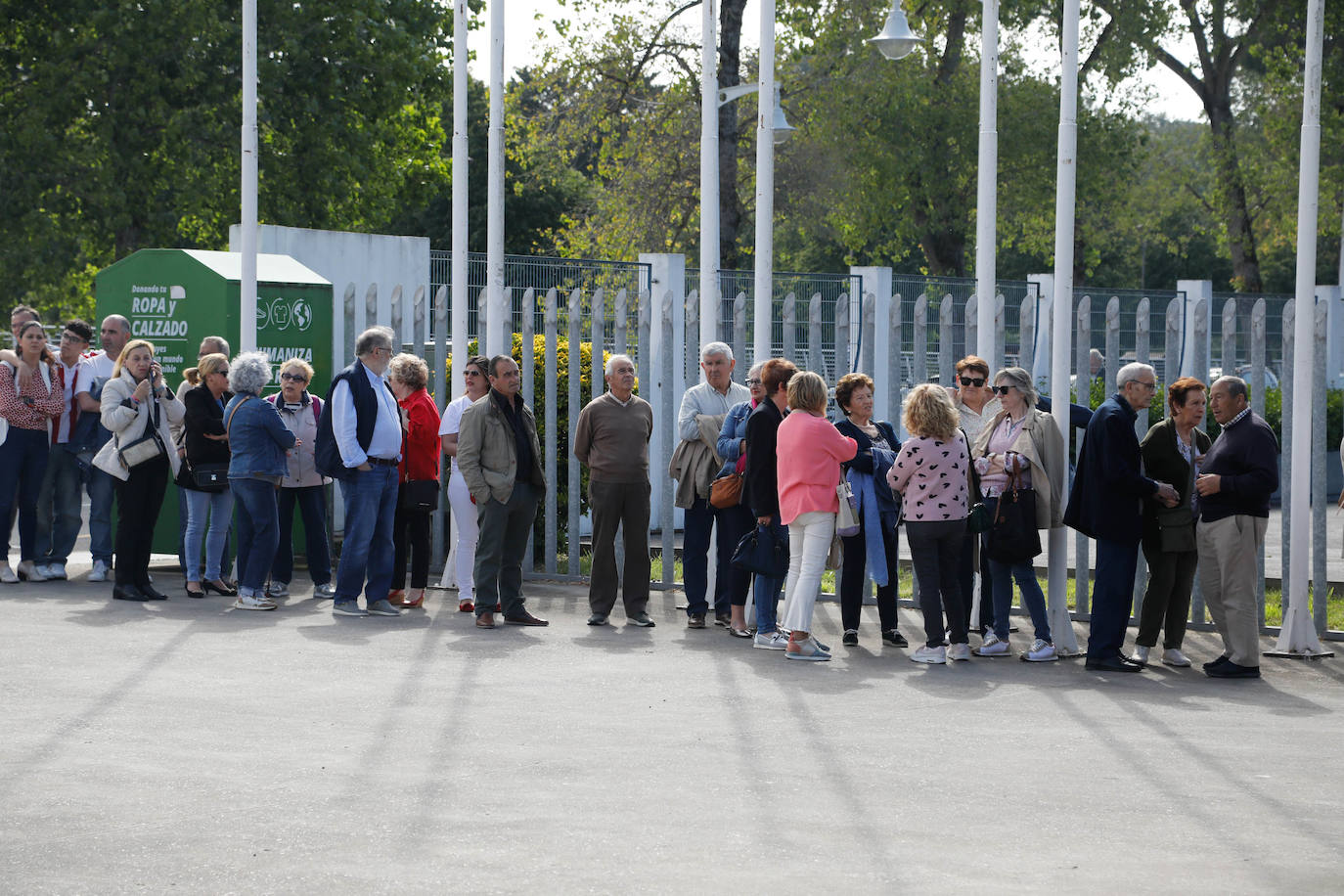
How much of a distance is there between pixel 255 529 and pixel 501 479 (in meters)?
1.80

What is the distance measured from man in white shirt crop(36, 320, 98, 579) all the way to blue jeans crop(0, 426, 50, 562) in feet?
0.38

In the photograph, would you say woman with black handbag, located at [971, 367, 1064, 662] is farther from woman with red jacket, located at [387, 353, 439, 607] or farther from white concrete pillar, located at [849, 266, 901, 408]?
white concrete pillar, located at [849, 266, 901, 408]

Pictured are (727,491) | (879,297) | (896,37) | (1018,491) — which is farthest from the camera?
(879,297)

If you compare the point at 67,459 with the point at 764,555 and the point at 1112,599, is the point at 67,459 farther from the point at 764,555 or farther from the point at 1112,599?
the point at 1112,599

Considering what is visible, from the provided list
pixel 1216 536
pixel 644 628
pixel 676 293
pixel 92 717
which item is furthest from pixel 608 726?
pixel 676 293

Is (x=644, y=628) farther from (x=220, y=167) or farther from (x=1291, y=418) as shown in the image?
(x=220, y=167)

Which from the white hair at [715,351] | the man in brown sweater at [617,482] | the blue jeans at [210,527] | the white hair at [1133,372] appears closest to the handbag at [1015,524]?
the white hair at [1133,372]

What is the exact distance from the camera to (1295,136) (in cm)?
3325

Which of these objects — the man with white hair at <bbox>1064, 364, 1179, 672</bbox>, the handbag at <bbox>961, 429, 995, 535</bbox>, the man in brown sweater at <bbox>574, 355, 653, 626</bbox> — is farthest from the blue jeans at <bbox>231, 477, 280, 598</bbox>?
the man with white hair at <bbox>1064, 364, 1179, 672</bbox>

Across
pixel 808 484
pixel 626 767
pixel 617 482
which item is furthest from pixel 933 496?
pixel 626 767

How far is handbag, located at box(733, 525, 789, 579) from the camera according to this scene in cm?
1001

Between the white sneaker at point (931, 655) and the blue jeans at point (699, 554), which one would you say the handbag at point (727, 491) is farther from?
the white sneaker at point (931, 655)

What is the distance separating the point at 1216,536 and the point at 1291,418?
59.4 inches

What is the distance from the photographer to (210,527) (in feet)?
39.0
